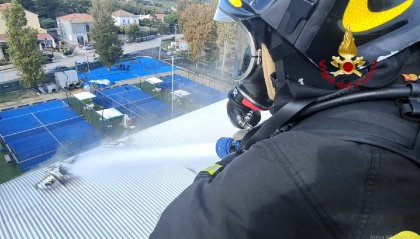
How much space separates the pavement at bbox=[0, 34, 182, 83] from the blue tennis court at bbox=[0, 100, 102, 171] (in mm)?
5323

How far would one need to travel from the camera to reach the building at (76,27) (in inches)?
1048

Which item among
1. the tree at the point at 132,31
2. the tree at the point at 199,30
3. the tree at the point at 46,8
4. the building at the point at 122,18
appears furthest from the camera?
the tree at the point at 46,8

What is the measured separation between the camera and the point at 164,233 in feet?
3.02

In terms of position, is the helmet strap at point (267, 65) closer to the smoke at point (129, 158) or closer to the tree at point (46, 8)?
the smoke at point (129, 158)

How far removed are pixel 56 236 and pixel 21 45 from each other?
1627cm

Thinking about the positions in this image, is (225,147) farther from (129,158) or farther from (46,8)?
(46,8)

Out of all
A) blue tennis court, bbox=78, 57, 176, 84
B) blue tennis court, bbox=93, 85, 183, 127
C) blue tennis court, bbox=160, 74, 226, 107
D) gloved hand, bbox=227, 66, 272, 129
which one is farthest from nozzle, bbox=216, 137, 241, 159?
blue tennis court, bbox=78, 57, 176, 84

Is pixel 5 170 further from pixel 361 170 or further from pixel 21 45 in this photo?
pixel 361 170

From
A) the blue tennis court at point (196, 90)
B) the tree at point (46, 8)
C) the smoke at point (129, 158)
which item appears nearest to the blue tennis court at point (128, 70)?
the blue tennis court at point (196, 90)

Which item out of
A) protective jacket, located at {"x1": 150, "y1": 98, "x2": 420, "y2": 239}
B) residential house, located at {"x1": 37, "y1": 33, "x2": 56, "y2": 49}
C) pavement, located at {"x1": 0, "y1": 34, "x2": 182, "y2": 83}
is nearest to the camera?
protective jacket, located at {"x1": 150, "y1": 98, "x2": 420, "y2": 239}

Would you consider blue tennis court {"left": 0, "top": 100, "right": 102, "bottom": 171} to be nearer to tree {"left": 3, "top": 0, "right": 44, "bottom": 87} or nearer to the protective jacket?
tree {"left": 3, "top": 0, "right": 44, "bottom": 87}

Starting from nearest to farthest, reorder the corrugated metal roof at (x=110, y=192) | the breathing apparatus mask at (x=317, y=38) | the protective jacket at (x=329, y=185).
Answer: the protective jacket at (x=329, y=185), the breathing apparatus mask at (x=317, y=38), the corrugated metal roof at (x=110, y=192)

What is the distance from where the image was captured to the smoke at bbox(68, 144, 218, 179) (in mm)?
3967

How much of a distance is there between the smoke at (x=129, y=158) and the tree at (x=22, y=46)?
1392cm
